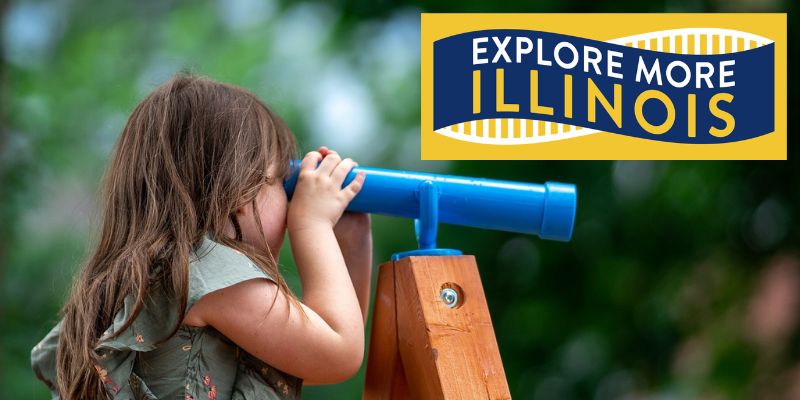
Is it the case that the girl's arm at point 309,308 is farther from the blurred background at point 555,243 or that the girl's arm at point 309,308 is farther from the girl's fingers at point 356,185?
the blurred background at point 555,243

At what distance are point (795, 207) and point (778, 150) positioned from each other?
0.36 metres

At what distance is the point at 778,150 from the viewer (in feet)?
9.75

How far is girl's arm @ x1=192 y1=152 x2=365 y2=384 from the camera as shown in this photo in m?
1.31

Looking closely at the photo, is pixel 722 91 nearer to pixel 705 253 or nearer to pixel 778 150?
pixel 778 150

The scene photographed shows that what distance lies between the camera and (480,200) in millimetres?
1467

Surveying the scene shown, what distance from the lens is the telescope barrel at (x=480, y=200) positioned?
146 centimetres

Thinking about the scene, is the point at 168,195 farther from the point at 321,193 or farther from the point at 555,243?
the point at 555,243

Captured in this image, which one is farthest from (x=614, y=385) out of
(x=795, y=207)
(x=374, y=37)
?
(x=374, y=37)
